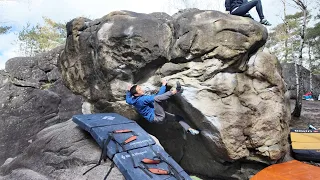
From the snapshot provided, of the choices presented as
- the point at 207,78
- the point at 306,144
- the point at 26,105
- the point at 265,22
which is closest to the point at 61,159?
the point at 207,78

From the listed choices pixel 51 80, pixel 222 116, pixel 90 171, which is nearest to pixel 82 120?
pixel 90 171

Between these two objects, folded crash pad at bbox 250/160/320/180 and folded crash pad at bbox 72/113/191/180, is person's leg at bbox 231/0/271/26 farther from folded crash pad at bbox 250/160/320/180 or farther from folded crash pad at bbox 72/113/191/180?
folded crash pad at bbox 72/113/191/180

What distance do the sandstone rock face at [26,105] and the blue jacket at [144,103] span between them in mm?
6592

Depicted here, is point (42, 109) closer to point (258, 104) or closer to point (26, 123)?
point (26, 123)

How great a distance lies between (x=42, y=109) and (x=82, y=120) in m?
6.93

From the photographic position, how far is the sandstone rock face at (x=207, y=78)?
16.3 feet

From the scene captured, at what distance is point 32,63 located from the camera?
13438 millimetres

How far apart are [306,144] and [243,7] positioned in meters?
3.53

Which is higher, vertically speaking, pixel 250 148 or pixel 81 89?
pixel 81 89

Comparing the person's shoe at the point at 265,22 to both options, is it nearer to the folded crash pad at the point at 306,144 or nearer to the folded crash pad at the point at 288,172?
the folded crash pad at the point at 306,144

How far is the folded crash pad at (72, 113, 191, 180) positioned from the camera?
3.81m

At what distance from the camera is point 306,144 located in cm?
598

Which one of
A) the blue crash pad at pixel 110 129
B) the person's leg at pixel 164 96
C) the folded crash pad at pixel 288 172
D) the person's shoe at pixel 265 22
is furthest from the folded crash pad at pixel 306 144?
the blue crash pad at pixel 110 129

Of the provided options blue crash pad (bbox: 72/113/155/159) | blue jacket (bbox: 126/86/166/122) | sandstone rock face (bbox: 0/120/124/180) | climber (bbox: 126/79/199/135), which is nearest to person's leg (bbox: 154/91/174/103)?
climber (bbox: 126/79/199/135)
